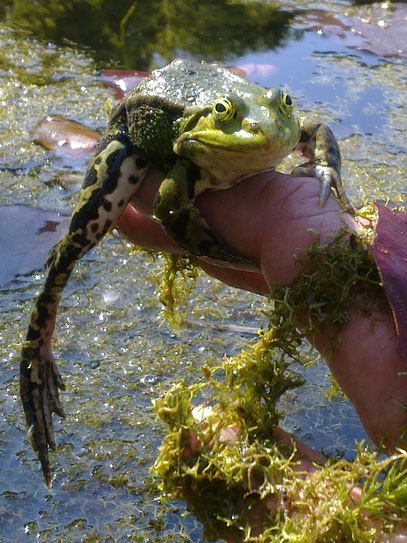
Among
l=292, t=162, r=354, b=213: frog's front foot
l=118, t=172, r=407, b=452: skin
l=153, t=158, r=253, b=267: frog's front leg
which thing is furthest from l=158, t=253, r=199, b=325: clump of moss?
l=292, t=162, r=354, b=213: frog's front foot

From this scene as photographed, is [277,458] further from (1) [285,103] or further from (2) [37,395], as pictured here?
(2) [37,395]

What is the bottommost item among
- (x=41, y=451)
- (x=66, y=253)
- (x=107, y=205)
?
(x=41, y=451)

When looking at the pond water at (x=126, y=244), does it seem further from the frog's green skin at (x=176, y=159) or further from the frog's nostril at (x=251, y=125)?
the frog's nostril at (x=251, y=125)

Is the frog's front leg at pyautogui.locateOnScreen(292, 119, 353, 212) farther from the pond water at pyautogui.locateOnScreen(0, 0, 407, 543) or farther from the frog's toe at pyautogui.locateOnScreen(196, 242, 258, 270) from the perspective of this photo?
the pond water at pyautogui.locateOnScreen(0, 0, 407, 543)

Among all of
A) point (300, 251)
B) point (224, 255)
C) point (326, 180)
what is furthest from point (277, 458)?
point (326, 180)

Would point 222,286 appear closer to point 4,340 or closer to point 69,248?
point 4,340

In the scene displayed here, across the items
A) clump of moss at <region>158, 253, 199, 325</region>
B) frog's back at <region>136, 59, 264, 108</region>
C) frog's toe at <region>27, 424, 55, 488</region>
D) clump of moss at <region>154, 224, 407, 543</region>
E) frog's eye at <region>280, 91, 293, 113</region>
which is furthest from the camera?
clump of moss at <region>158, 253, 199, 325</region>
